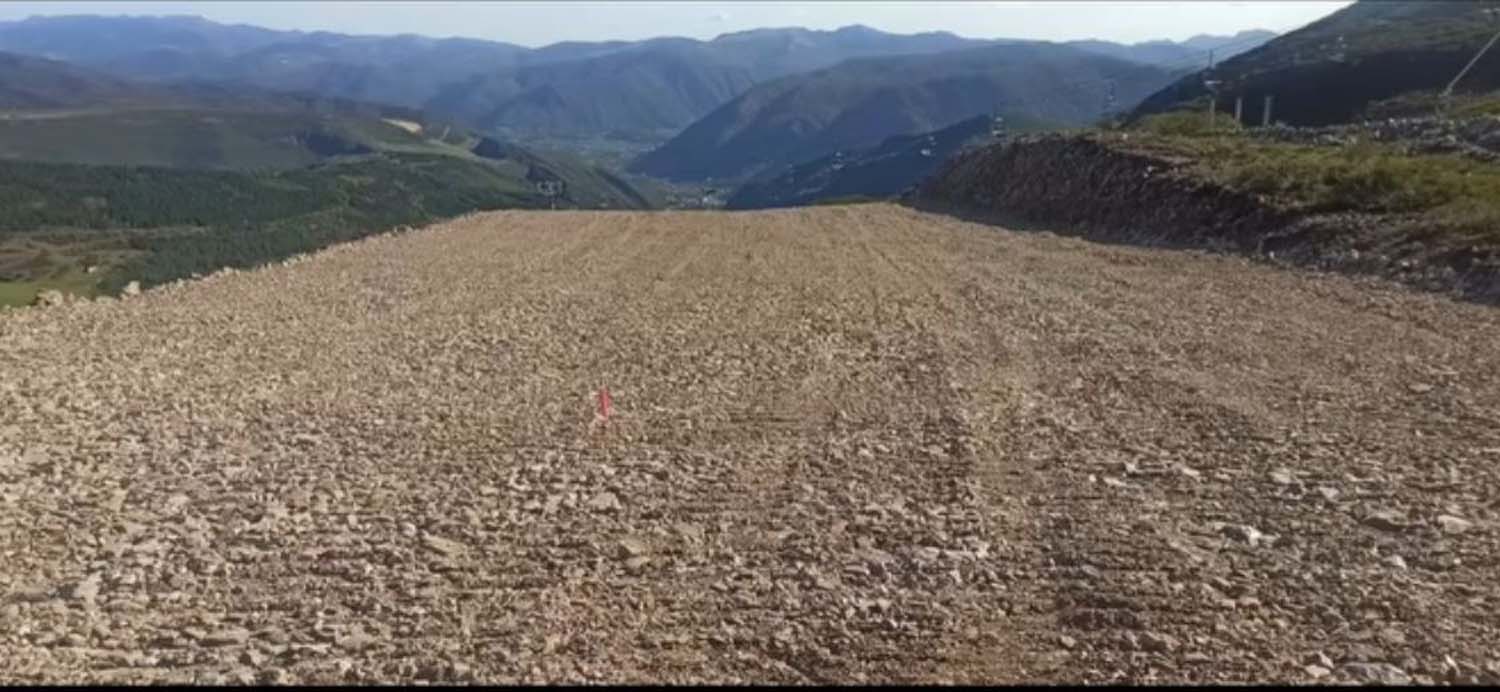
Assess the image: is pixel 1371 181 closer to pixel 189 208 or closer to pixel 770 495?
pixel 770 495

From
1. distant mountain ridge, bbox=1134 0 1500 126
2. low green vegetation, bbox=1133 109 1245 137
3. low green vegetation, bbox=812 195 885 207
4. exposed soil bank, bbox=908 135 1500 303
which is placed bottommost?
low green vegetation, bbox=812 195 885 207

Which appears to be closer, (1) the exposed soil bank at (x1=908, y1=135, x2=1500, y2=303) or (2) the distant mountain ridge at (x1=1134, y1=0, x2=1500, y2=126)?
(1) the exposed soil bank at (x1=908, y1=135, x2=1500, y2=303)

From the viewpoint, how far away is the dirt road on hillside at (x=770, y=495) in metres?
5.84

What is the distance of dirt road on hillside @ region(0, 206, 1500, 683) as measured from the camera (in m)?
5.84

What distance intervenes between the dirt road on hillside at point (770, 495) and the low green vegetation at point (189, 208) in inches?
2760

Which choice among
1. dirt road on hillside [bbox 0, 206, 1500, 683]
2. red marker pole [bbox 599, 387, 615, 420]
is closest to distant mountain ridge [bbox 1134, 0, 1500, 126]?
dirt road on hillside [bbox 0, 206, 1500, 683]

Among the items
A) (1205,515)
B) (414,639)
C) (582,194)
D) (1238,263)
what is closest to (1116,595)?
(1205,515)

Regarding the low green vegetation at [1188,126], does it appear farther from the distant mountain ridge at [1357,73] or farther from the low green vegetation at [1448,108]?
the distant mountain ridge at [1357,73]

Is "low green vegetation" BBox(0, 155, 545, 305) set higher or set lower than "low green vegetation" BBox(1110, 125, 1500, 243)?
lower

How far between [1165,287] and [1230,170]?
809 cm

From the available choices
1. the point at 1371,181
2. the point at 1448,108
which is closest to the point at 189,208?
the point at 1448,108

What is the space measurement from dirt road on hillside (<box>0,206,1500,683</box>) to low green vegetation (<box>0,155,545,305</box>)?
7011 cm

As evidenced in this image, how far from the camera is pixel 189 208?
137 metres

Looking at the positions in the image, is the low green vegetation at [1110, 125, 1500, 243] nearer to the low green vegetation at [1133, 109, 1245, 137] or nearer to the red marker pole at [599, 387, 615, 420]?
the low green vegetation at [1133, 109, 1245, 137]
